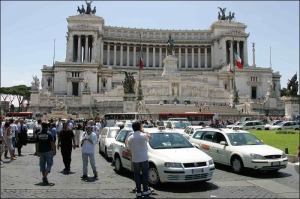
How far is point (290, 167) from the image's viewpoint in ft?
46.0

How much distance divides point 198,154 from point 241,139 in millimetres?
4051

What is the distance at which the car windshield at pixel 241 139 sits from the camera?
1373 cm

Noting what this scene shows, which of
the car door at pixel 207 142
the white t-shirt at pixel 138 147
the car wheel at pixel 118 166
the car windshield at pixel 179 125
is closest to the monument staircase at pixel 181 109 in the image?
the car windshield at pixel 179 125

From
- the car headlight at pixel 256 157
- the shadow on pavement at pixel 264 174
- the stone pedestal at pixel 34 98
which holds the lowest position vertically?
the shadow on pavement at pixel 264 174

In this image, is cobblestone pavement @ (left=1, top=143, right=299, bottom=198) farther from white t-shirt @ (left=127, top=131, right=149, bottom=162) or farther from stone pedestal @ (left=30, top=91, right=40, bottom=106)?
stone pedestal @ (left=30, top=91, right=40, bottom=106)

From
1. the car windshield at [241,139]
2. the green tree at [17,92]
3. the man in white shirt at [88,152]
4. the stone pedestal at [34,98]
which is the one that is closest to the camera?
the man in white shirt at [88,152]

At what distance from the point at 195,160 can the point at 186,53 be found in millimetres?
100858

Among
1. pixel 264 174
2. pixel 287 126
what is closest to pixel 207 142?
pixel 264 174

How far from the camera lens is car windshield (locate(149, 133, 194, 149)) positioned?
447 inches

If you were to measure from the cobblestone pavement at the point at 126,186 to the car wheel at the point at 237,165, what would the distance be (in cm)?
27

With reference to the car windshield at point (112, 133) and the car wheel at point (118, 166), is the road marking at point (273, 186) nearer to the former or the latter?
the car wheel at point (118, 166)

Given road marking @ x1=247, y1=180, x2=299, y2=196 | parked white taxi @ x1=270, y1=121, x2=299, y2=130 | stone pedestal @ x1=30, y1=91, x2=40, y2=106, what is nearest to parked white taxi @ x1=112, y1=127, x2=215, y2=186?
road marking @ x1=247, y1=180, x2=299, y2=196

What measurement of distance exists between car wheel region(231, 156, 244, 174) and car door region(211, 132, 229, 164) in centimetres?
41

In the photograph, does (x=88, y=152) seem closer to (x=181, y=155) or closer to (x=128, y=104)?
(x=181, y=155)
